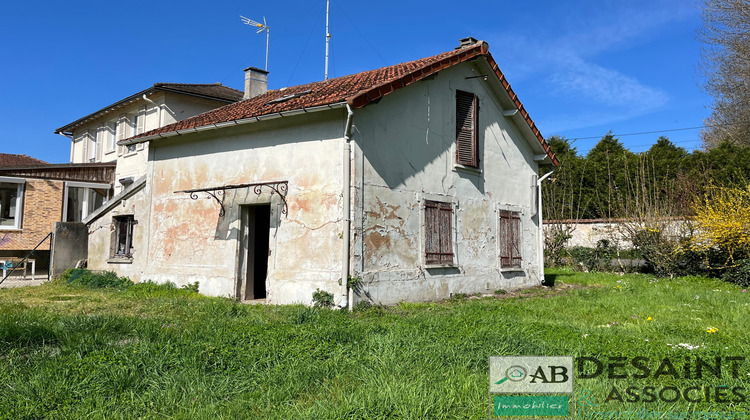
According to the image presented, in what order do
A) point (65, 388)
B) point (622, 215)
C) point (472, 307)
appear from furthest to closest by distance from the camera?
point (622, 215) < point (472, 307) < point (65, 388)

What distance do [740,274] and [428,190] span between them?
9.50 metres

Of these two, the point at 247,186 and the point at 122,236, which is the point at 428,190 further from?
the point at 122,236

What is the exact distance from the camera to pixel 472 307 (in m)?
9.35

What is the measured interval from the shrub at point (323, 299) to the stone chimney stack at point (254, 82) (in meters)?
10.9

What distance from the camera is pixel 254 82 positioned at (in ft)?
60.6

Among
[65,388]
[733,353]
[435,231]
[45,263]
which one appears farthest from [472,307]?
[45,263]

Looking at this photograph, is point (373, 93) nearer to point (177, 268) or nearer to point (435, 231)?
point (435, 231)

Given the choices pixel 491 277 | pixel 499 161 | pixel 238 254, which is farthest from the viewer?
pixel 499 161

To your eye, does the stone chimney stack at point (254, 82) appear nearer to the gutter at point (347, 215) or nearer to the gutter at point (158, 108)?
the gutter at point (158, 108)

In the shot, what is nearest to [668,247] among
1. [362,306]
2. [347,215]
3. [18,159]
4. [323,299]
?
[362,306]

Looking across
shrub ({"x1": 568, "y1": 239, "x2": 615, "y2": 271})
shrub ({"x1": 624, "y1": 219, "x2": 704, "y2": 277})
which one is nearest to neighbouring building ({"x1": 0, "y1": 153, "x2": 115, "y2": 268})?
shrub ({"x1": 568, "y1": 239, "x2": 615, "y2": 271})

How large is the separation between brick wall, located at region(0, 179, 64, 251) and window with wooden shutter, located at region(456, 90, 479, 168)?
1504cm

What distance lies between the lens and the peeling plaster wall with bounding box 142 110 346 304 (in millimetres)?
9656

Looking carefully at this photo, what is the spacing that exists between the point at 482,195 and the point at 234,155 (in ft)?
20.0
